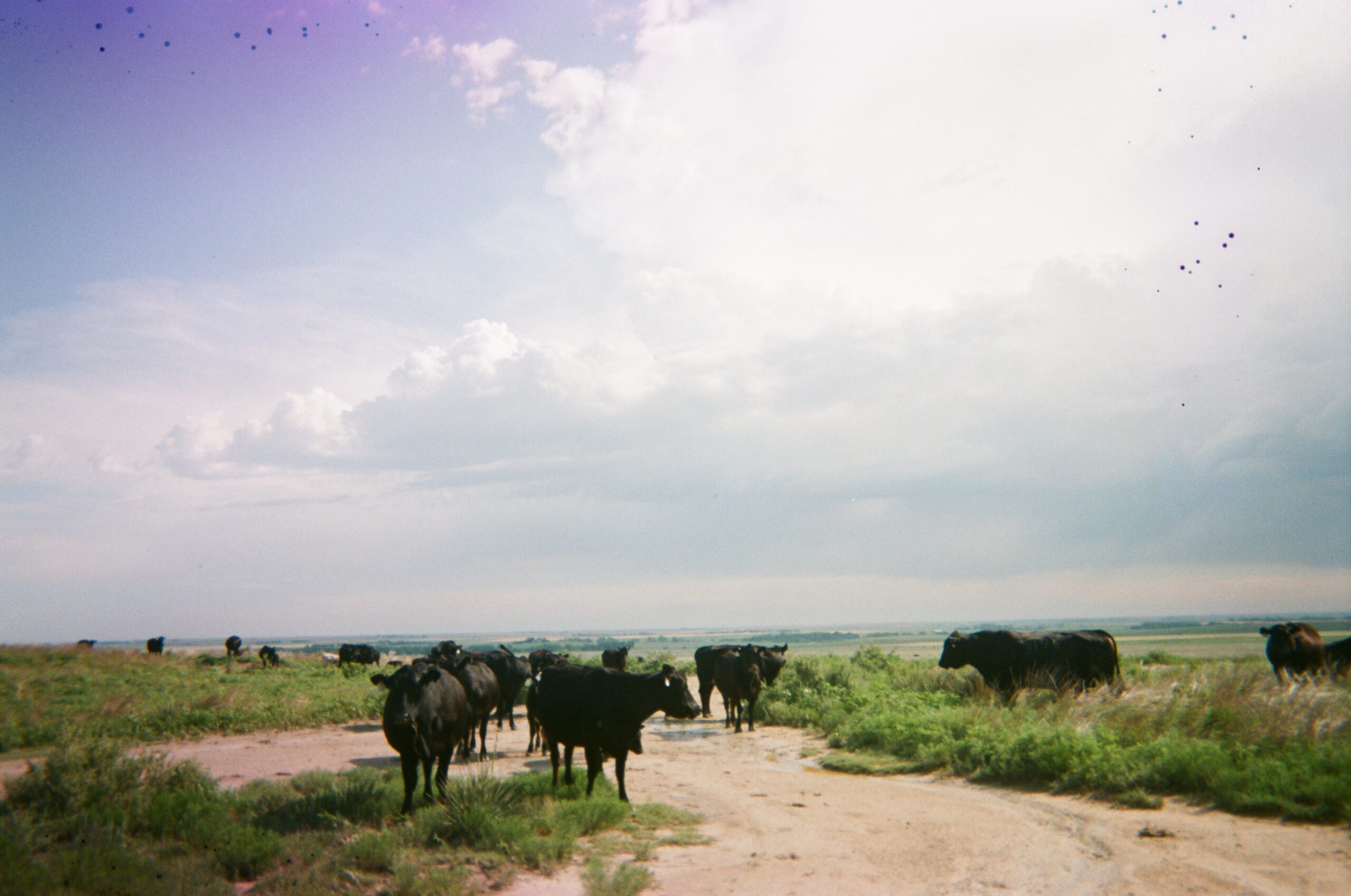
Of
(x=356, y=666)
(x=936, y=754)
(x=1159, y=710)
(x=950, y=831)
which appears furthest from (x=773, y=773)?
(x=356, y=666)

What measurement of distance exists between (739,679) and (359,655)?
37858 mm

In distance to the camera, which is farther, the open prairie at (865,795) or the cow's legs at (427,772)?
the cow's legs at (427,772)

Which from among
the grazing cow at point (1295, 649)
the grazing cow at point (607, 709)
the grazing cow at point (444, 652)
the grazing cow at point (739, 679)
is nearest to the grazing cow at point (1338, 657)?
the grazing cow at point (1295, 649)

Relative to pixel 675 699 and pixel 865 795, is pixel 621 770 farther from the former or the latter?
pixel 865 795

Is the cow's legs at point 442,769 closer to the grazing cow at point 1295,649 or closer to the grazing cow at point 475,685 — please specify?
the grazing cow at point 475,685

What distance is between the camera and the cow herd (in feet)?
37.3

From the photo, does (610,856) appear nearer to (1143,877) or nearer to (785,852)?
(785,852)

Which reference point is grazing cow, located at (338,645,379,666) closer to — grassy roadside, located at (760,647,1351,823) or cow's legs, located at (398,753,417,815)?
grassy roadside, located at (760,647,1351,823)

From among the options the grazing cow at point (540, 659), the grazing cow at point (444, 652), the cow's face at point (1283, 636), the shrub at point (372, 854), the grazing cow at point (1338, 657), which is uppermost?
the grazing cow at point (444, 652)

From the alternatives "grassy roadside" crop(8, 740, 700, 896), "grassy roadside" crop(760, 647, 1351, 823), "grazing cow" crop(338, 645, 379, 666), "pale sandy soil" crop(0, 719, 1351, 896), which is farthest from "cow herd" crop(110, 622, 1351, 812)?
"grazing cow" crop(338, 645, 379, 666)

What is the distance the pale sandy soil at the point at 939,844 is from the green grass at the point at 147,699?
383 cm

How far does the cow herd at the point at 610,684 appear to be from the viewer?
11375 millimetres

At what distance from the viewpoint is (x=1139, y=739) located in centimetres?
1460

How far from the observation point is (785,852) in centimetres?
988
